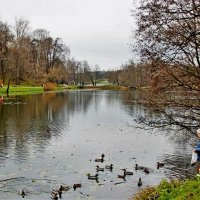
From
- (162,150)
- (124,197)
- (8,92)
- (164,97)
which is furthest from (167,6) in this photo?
(8,92)

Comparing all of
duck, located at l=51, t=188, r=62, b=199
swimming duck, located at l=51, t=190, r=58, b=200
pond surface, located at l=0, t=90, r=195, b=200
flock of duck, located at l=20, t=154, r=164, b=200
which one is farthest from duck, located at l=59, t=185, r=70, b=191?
swimming duck, located at l=51, t=190, r=58, b=200

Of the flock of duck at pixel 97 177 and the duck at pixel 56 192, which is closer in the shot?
the duck at pixel 56 192

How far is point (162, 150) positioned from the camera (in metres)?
26.3

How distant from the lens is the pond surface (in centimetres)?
1772

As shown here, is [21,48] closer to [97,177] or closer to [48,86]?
[48,86]

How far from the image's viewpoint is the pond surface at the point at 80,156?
17719mm

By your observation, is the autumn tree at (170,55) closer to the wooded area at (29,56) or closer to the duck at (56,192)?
the duck at (56,192)

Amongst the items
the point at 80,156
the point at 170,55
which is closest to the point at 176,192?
the point at 170,55

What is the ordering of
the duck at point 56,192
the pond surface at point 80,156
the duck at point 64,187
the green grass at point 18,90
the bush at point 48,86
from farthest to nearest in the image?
the bush at point 48,86 < the green grass at point 18,90 < the pond surface at point 80,156 < the duck at point 64,187 < the duck at point 56,192

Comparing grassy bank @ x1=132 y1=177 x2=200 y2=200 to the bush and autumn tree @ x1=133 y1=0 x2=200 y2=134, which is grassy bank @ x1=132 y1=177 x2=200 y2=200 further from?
the bush

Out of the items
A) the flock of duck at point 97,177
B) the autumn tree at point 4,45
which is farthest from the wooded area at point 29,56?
the flock of duck at point 97,177

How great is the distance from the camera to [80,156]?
2427 cm

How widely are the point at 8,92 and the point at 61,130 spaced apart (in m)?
48.4

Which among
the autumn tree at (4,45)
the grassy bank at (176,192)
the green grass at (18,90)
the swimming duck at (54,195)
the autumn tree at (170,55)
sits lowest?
the swimming duck at (54,195)
